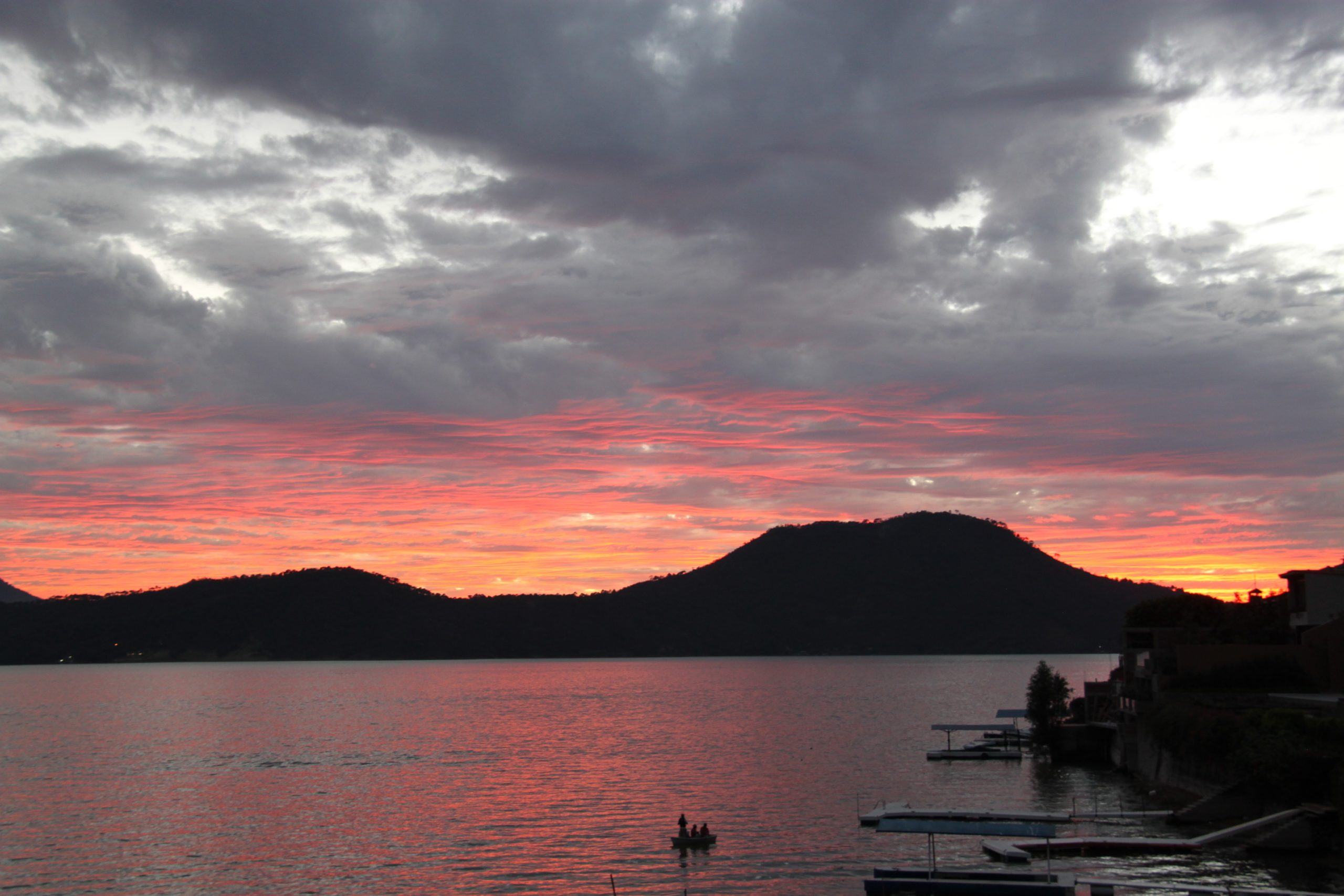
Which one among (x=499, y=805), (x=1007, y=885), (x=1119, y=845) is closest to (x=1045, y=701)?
(x=1119, y=845)

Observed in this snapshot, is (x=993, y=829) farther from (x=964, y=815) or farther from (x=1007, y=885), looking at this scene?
(x=964, y=815)

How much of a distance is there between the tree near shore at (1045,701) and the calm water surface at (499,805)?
4.74 m

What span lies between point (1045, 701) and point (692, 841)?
1943 inches

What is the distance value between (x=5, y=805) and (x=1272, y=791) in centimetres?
7570

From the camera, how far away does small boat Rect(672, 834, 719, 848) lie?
176 ft

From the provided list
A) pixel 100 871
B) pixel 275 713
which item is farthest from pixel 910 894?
pixel 275 713

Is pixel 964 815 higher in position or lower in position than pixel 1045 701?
lower

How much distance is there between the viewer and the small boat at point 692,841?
53.7 meters

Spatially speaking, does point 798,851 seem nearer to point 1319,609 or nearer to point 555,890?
point 555,890

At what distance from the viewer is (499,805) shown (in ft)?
232

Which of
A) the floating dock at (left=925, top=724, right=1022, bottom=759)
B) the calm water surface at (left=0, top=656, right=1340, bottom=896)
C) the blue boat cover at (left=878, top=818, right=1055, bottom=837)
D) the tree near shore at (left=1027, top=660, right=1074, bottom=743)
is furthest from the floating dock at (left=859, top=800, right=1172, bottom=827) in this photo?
the floating dock at (left=925, top=724, right=1022, bottom=759)

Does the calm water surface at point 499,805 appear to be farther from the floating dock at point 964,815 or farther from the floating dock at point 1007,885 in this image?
the floating dock at point 1007,885

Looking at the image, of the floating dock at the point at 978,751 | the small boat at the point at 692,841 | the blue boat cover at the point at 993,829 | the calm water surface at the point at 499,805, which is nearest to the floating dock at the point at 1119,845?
the calm water surface at the point at 499,805

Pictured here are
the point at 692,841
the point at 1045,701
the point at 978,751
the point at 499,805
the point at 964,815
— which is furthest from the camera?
the point at 978,751
